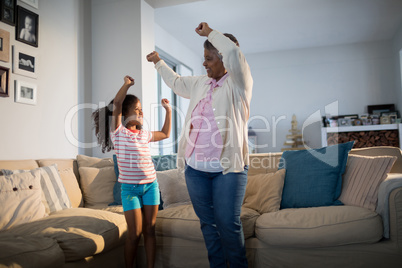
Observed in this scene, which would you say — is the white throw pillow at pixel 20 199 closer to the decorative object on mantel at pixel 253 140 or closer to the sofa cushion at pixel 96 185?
the sofa cushion at pixel 96 185

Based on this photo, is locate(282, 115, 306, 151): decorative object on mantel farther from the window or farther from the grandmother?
the grandmother

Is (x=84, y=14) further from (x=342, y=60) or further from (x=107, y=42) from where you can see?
(x=342, y=60)

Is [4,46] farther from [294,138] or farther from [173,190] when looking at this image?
[294,138]

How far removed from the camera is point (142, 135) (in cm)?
213

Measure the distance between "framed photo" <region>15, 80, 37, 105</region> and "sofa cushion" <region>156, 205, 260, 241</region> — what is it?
4.96 feet

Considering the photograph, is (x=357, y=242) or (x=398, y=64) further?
(x=398, y=64)

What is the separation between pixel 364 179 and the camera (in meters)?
2.16

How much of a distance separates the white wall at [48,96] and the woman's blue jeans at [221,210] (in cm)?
181

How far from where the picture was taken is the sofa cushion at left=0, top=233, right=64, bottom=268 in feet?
4.74

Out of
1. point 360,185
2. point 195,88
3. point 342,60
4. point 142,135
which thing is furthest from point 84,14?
point 342,60

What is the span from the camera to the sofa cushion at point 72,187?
2480mm

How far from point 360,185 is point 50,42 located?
2.85 metres

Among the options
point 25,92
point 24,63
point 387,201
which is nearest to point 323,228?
point 387,201

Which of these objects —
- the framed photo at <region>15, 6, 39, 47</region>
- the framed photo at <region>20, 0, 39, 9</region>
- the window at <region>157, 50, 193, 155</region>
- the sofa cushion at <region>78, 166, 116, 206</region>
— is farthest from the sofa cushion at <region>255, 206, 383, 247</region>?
the window at <region>157, 50, 193, 155</region>
